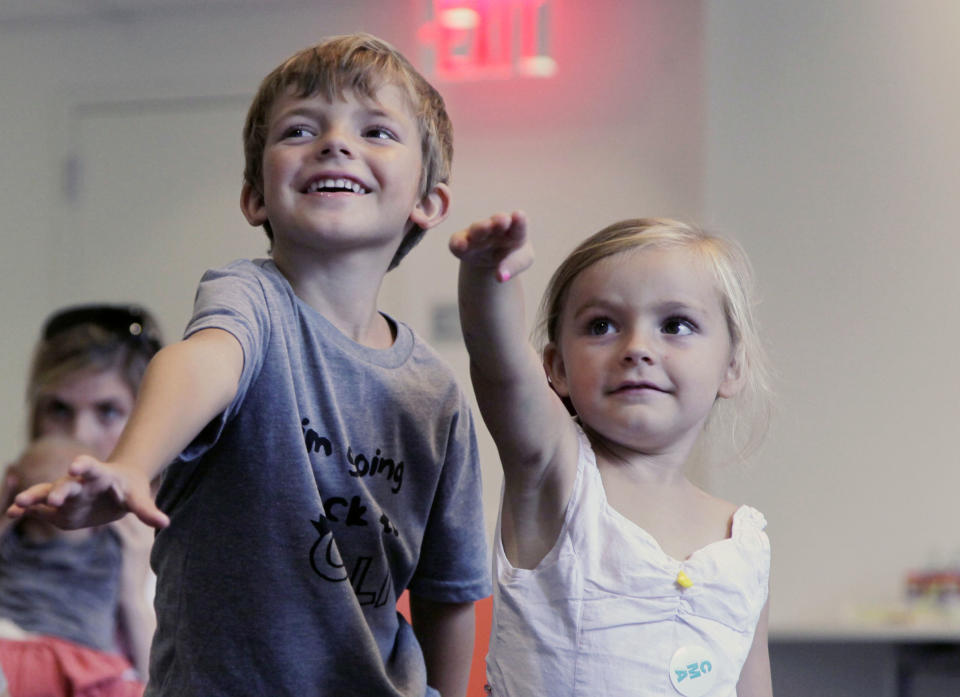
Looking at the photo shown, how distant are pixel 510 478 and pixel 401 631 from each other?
27cm

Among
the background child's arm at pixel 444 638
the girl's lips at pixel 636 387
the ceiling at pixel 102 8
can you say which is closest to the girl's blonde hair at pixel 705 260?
the girl's lips at pixel 636 387

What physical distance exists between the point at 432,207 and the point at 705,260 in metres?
0.30

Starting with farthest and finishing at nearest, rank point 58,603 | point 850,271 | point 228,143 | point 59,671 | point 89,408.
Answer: point 228,143, point 850,271, point 89,408, point 58,603, point 59,671

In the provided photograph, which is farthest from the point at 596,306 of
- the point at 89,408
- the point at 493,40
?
the point at 493,40

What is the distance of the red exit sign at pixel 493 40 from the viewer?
11.7ft

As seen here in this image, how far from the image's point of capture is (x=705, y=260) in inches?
41.5

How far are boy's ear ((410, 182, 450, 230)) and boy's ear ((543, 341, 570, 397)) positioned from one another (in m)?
0.19

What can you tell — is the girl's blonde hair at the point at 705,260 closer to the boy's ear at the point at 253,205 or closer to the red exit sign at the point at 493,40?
the boy's ear at the point at 253,205

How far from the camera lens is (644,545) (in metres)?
0.97

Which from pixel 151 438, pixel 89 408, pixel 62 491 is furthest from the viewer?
pixel 89 408

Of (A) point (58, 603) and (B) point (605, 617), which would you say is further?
(A) point (58, 603)

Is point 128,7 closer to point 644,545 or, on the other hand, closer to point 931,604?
point 931,604

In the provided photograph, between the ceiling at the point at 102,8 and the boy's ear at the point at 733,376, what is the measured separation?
3186 mm

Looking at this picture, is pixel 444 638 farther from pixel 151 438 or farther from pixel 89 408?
pixel 89 408
